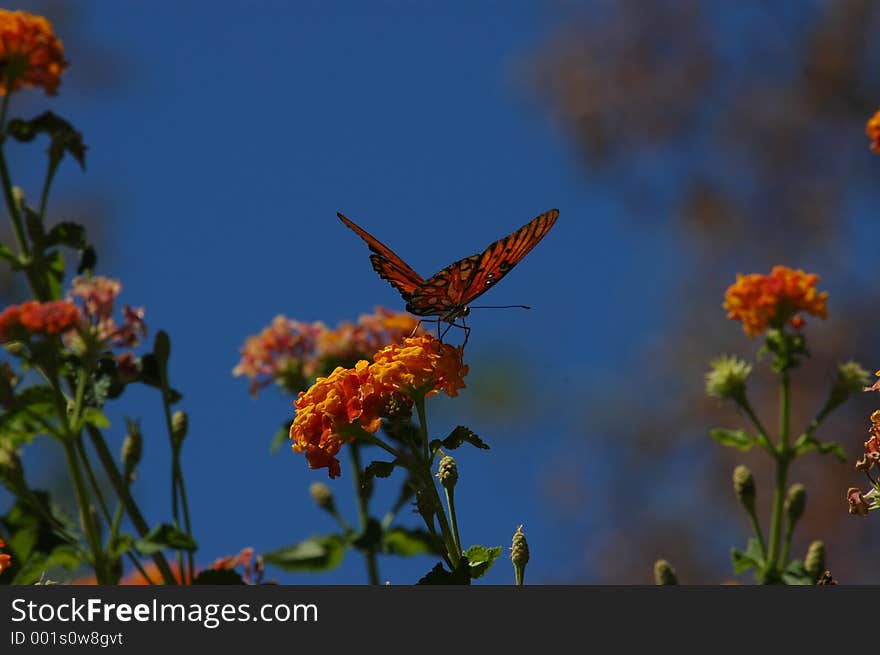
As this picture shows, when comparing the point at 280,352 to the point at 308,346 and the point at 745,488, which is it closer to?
the point at 308,346

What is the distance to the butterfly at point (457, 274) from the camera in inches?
130

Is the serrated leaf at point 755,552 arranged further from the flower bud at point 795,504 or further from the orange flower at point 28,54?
the orange flower at point 28,54

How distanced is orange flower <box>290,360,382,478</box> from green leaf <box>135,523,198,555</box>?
0.45 m

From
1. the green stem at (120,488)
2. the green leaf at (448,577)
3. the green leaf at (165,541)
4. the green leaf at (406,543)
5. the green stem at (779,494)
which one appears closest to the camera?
the green leaf at (448,577)

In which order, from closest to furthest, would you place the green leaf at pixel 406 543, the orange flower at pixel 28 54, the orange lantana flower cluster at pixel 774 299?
the orange lantana flower cluster at pixel 774 299, the orange flower at pixel 28 54, the green leaf at pixel 406 543

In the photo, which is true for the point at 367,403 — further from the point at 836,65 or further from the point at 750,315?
the point at 836,65

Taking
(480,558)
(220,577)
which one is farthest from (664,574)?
(220,577)

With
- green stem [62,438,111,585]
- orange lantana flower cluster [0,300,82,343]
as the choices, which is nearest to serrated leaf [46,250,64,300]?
orange lantana flower cluster [0,300,82,343]

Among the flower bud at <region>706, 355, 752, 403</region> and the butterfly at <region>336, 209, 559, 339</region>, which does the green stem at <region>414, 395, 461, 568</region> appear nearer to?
the butterfly at <region>336, 209, 559, 339</region>

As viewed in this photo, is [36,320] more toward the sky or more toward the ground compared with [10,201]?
more toward the ground

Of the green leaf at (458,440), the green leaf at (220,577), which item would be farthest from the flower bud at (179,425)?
the green leaf at (458,440)

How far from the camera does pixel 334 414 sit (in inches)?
103

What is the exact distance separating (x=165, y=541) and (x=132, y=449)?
19.3 inches

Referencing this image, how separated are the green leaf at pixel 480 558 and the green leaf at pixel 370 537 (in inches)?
60.3
